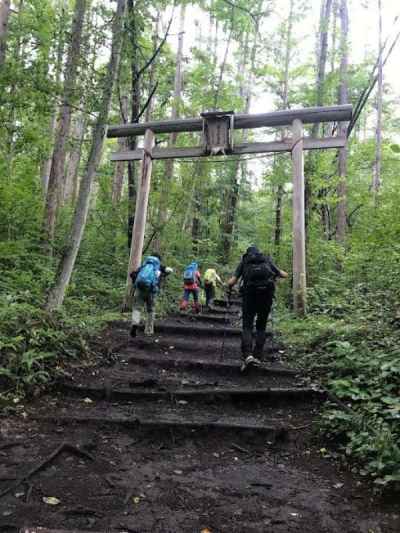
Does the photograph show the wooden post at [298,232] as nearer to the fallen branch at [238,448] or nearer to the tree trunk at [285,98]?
the fallen branch at [238,448]

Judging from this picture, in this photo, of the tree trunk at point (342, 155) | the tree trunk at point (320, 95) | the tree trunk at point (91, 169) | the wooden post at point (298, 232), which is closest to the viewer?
the tree trunk at point (91, 169)

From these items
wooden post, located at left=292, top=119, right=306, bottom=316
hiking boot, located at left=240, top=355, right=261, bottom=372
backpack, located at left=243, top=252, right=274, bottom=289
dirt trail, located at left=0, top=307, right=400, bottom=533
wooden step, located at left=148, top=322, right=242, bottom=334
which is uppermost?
wooden post, located at left=292, top=119, right=306, bottom=316

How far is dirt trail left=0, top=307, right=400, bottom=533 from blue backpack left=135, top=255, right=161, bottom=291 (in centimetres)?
212

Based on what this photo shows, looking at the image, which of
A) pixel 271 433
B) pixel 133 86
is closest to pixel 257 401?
pixel 271 433

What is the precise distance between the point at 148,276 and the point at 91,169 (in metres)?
2.35

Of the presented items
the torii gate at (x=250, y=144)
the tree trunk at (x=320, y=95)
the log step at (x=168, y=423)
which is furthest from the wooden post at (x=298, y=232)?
the log step at (x=168, y=423)

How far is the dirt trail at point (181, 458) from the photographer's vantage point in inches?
106

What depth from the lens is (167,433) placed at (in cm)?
412

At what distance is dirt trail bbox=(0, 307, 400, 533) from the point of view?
106 inches

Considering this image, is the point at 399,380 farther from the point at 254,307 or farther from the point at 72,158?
the point at 72,158

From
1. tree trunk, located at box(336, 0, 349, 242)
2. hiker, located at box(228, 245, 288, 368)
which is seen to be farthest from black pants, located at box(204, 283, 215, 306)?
Answer: tree trunk, located at box(336, 0, 349, 242)

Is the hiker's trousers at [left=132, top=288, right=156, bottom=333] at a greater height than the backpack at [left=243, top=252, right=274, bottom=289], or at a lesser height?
lesser

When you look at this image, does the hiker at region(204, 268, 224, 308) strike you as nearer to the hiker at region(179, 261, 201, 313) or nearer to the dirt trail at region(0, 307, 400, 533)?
the hiker at region(179, 261, 201, 313)

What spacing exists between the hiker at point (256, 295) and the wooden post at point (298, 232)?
3.07 m
